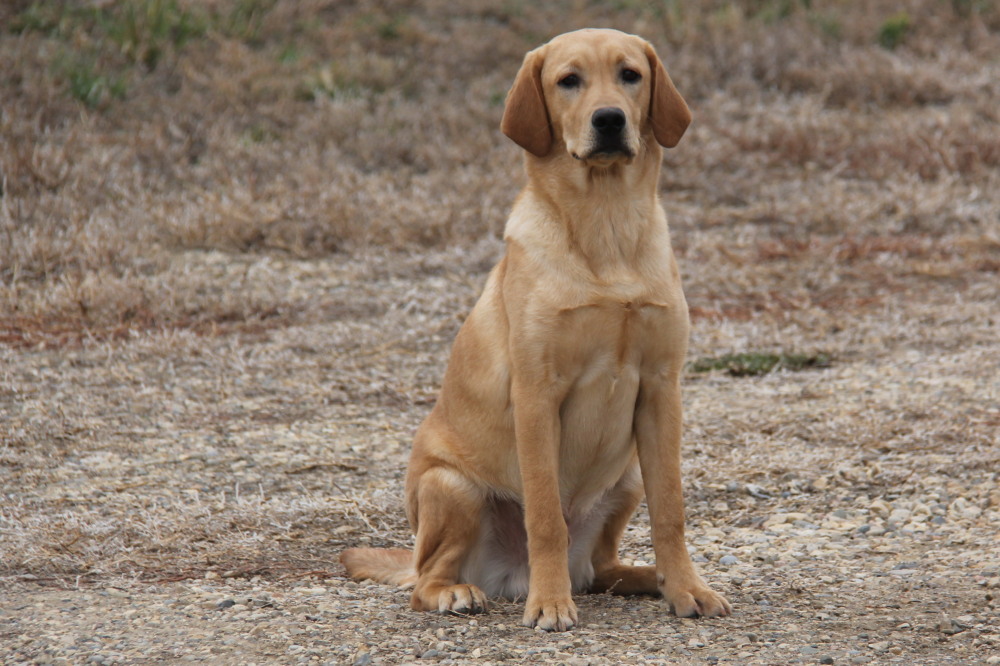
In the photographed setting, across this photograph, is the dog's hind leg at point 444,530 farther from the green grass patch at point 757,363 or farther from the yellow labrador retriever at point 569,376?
the green grass patch at point 757,363

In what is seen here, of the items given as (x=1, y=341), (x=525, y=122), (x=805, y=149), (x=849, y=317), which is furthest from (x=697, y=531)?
(x=805, y=149)

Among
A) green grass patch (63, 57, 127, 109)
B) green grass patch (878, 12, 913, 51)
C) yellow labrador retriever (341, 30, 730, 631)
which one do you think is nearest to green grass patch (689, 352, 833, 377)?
yellow labrador retriever (341, 30, 730, 631)

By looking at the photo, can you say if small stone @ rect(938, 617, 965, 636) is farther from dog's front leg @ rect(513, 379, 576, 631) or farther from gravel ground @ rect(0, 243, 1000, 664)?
dog's front leg @ rect(513, 379, 576, 631)

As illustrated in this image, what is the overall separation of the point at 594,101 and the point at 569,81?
16 cm

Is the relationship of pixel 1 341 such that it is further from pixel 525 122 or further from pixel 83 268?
pixel 525 122

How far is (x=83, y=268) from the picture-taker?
786 cm

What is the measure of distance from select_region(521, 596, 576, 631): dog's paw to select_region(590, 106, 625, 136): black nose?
1.38 m

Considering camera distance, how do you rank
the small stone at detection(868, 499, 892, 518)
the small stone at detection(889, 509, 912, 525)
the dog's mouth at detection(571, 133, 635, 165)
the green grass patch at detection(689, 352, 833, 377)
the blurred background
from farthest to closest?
the blurred background, the green grass patch at detection(689, 352, 833, 377), the small stone at detection(868, 499, 892, 518), the small stone at detection(889, 509, 912, 525), the dog's mouth at detection(571, 133, 635, 165)

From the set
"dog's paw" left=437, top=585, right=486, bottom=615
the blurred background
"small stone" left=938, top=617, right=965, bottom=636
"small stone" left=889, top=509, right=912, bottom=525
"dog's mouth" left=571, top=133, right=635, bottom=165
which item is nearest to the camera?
"small stone" left=938, top=617, right=965, bottom=636

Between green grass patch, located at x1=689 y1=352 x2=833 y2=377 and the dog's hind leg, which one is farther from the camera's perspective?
green grass patch, located at x1=689 y1=352 x2=833 y2=377

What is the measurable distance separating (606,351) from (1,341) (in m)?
4.79

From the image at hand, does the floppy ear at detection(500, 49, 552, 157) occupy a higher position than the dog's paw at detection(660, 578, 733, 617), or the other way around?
the floppy ear at detection(500, 49, 552, 157)

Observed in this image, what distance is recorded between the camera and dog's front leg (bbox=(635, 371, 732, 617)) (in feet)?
11.5

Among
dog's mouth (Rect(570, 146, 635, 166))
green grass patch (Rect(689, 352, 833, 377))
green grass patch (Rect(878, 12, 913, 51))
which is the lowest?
green grass patch (Rect(689, 352, 833, 377))
